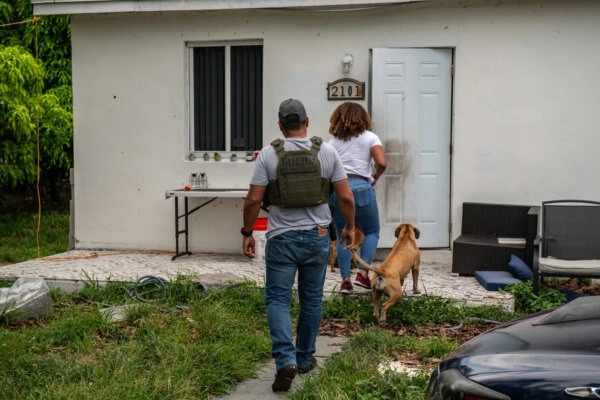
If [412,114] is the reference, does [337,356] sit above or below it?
below

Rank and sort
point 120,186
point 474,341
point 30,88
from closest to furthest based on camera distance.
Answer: point 474,341, point 120,186, point 30,88

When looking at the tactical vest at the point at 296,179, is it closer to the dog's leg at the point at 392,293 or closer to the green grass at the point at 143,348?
the green grass at the point at 143,348

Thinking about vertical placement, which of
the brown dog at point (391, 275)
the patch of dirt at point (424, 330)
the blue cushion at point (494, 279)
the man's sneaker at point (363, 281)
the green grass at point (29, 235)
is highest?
the brown dog at point (391, 275)

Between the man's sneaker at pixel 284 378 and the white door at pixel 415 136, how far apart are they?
4.99 meters

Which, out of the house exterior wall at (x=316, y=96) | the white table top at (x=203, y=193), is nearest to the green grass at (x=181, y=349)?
the white table top at (x=203, y=193)

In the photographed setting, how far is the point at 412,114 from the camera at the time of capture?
10094 millimetres

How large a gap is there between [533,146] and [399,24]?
7.21ft

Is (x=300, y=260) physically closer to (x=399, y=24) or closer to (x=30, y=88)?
(x=399, y=24)

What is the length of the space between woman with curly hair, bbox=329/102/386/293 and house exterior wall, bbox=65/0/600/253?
237 centimetres

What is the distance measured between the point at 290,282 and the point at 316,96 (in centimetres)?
524

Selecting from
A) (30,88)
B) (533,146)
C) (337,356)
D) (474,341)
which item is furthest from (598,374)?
(30,88)

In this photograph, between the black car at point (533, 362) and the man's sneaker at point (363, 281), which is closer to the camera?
the black car at point (533, 362)

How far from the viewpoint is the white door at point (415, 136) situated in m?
10.1

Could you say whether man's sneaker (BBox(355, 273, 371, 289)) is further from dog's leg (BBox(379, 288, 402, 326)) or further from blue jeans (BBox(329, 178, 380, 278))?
dog's leg (BBox(379, 288, 402, 326))
